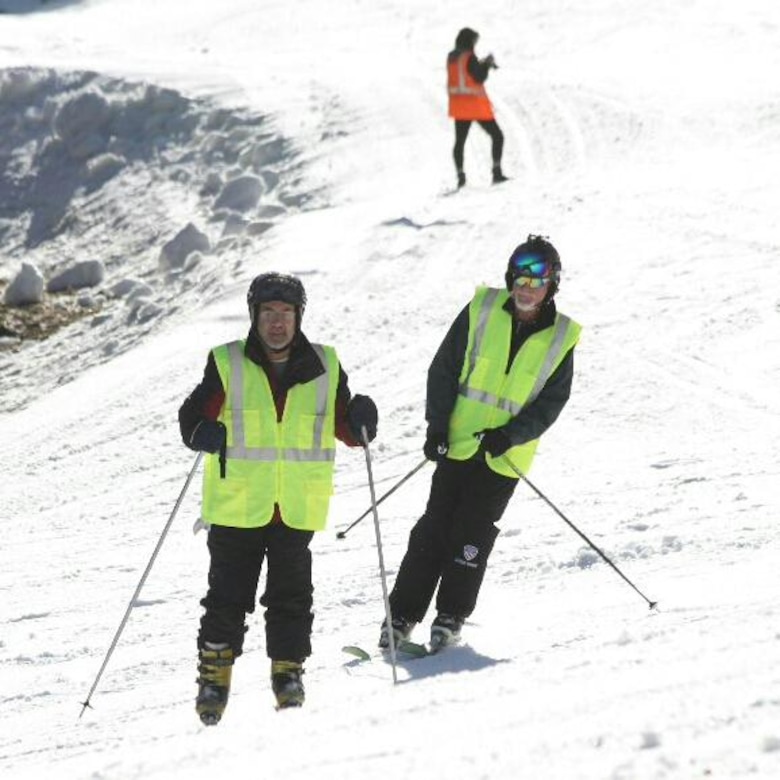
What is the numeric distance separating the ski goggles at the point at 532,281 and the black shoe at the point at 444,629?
4.51 feet

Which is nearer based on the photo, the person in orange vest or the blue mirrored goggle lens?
the blue mirrored goggle lens

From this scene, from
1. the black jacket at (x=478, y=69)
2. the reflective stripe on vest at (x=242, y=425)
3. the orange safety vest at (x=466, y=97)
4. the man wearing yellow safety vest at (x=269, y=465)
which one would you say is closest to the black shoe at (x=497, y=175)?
the orange safety vest at (x=466, y=97)

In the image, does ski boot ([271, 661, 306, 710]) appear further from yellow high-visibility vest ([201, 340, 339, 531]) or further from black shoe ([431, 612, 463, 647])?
black shoe ([431, 612, 463, 647])

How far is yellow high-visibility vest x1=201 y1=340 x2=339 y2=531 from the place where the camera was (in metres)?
5.55

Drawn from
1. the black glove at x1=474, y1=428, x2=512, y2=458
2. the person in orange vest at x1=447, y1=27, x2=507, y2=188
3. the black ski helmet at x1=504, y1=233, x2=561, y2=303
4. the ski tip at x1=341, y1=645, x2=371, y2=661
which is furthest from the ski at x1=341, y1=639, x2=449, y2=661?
the person in orange vest at x1=447, y1=27, x2=507, y2=188

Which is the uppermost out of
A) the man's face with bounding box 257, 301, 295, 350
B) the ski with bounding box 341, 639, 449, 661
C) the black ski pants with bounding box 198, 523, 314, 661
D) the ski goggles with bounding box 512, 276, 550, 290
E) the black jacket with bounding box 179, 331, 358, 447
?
the man's face with bounding box 257, 301, 295, 350

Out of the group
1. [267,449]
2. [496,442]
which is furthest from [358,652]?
[267,449]

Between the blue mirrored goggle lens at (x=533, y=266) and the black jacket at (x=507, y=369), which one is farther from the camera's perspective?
the black jacket at (x=507, y=369)

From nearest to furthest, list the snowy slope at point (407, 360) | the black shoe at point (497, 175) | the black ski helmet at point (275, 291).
→ the snowy slope at point (407, 360), the black ski helmet at point (275, 291), the black shoe at point (497, 175)

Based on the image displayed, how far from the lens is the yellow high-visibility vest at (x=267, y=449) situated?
18.2ft

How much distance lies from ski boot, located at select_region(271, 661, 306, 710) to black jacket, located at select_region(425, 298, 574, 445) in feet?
3.79

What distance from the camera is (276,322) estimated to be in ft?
17.9

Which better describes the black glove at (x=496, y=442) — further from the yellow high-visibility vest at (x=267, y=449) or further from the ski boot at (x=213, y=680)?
the ski boot at (x=213, y=680)

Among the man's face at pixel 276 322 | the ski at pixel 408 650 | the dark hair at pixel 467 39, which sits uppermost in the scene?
the dark hair at pixel 467 39
